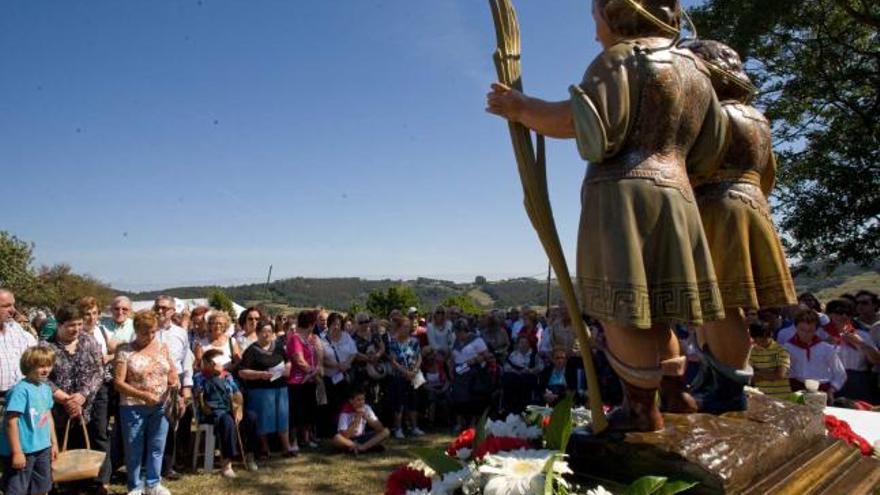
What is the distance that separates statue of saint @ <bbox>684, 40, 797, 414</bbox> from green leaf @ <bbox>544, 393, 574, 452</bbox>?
0.82m

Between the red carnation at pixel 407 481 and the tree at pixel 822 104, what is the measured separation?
12342 mm

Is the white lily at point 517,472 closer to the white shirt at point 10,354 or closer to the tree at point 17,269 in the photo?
the white shirt at point 10,354

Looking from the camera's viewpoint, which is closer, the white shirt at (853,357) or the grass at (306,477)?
the grass at (306,477)

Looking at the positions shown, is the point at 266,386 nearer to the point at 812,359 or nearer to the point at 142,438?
the point at 142,438

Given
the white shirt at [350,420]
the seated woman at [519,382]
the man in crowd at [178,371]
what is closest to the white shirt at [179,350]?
the man in crowd at [178,371]

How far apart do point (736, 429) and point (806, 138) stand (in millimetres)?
13260

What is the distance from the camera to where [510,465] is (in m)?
2.09

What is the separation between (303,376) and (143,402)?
8.40ft

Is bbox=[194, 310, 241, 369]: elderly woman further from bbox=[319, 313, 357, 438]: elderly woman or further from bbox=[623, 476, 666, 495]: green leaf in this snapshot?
bbox=[623, 476, 666, 495]: green leaf

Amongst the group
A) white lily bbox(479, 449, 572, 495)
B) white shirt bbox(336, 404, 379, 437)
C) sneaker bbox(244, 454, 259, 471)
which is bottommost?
sneaker bbox(244, 454, 259, 471)

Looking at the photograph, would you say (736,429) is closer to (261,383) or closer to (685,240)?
(685,240)

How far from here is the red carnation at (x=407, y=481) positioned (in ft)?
8.18

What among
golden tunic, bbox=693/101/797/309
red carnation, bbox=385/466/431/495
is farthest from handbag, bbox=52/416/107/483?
golden tunic, bbox=693/101/797/309

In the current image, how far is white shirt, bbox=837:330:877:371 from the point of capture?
7.03 m
